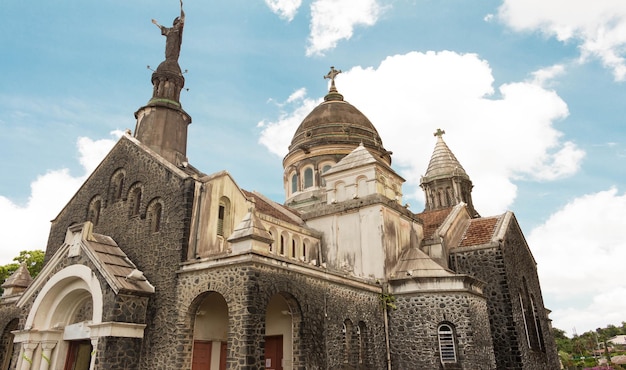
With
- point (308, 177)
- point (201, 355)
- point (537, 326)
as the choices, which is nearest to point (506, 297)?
point (537, 326)

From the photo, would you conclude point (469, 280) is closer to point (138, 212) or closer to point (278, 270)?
point (278, 270)

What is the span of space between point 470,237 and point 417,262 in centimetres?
533

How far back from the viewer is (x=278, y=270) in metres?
14.6

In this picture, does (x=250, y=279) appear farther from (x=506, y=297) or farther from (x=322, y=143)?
(x=322, y=143)

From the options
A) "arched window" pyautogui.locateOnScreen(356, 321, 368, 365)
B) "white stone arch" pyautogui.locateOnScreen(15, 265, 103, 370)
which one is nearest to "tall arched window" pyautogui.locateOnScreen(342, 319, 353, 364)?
"arched window" pyautogui.locateOnScreen(356, 321, 368, 365)

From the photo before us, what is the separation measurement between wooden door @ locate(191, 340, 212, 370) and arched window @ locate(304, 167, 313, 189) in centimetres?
1566

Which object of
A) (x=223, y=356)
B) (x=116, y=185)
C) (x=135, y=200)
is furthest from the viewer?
(x=116, y=185)

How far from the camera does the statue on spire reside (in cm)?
2398

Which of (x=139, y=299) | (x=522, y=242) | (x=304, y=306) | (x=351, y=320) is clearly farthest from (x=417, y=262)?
(x=139, y=299)

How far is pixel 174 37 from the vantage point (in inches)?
963

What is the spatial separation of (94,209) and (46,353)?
6.21m

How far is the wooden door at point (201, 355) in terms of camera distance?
15359 mm

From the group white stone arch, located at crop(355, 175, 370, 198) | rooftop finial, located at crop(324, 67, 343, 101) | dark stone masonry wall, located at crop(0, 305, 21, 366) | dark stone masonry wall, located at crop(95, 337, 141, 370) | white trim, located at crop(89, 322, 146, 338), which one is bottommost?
dark stone masonry wall, located at crop(95, 337, 141, 370)

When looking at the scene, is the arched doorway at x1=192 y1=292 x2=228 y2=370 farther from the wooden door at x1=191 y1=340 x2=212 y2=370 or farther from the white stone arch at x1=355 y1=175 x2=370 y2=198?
the white stone arch at x1=355 y1=175 x2=370 y2=198
